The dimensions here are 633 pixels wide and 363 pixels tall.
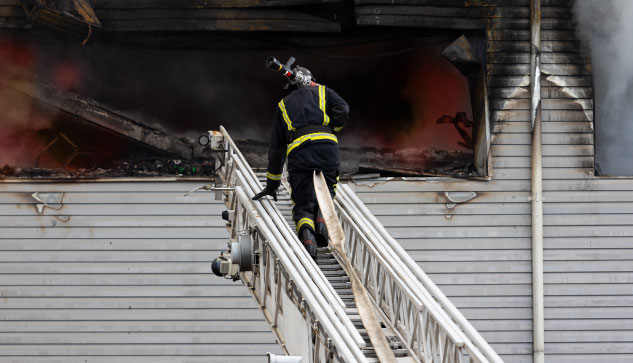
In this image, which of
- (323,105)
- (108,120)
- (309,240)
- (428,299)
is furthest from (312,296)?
(108,120)

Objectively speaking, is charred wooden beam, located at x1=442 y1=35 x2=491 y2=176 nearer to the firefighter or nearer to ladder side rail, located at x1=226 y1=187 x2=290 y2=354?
the firefighter

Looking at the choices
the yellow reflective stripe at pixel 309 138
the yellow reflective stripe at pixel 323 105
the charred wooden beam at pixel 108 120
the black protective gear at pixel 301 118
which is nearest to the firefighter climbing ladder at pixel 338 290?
Result: the black protective gear at pixel 301 118

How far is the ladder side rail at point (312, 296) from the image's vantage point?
477 cm

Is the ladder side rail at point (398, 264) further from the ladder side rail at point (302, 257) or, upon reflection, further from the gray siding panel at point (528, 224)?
the gray siding panel at point (528, 224)

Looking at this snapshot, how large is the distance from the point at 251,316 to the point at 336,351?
5.60m

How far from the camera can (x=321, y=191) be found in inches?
247

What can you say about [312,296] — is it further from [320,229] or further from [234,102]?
[234,102]

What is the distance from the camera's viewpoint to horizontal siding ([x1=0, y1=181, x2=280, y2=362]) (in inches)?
408

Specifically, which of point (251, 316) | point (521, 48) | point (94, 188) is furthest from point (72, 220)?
point (521, 48)

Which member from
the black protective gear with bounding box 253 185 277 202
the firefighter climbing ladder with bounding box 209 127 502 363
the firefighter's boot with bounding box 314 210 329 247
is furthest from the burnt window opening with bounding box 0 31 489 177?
the firefighter's boot with bounding box 314 210 329 247

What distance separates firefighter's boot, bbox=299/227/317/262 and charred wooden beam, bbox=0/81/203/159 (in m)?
4.74

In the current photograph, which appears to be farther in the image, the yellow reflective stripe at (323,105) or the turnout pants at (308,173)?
the yellow reflective stripe at (323,105)

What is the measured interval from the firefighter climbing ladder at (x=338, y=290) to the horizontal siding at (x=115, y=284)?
3201 millimetres

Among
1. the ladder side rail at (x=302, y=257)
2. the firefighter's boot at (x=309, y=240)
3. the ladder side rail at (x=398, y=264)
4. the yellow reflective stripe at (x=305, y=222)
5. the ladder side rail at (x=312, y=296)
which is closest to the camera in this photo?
the ladder side rail at (x=312, y=296)
